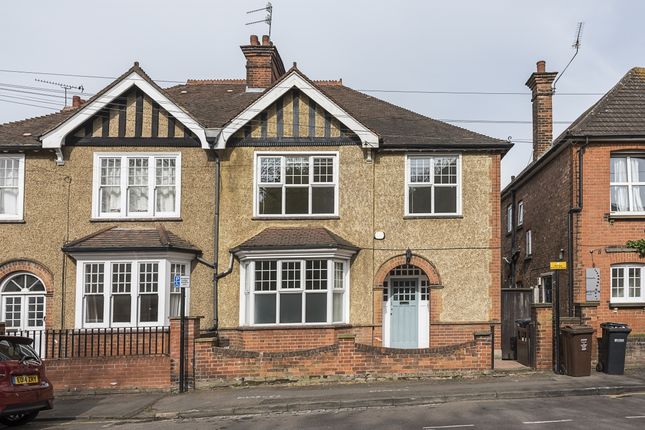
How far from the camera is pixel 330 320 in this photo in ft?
56.4

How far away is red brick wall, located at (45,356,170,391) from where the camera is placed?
14.7 metres

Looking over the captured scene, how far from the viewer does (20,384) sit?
1097 centimetres

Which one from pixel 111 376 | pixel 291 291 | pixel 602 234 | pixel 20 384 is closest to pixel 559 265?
pixel 602 234

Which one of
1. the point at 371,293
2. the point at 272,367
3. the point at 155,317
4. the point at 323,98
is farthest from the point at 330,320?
the point at 323,98

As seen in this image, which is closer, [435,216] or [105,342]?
[105,342]

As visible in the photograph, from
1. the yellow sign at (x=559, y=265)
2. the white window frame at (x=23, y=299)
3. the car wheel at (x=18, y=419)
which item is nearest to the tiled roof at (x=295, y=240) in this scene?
the yellow sign at (x=559, y=265)

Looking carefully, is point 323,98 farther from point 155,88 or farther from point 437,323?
point 437,323

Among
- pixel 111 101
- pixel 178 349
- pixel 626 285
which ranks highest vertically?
pixel 111 101

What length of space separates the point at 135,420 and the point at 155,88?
9.11 m

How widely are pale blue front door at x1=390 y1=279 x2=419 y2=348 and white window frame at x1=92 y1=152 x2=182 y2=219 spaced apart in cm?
638

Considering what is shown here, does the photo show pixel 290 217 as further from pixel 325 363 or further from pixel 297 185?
pixel 325 363

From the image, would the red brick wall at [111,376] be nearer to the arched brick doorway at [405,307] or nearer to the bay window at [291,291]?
the bay window at [291,291]

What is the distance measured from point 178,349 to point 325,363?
10.6ft

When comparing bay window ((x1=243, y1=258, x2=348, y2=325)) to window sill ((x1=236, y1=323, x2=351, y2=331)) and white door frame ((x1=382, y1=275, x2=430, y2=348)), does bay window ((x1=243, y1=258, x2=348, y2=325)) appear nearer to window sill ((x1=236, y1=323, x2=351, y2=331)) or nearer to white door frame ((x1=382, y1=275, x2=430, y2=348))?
window sill ((x1=236, y1=323, x2=351, y2=331))
